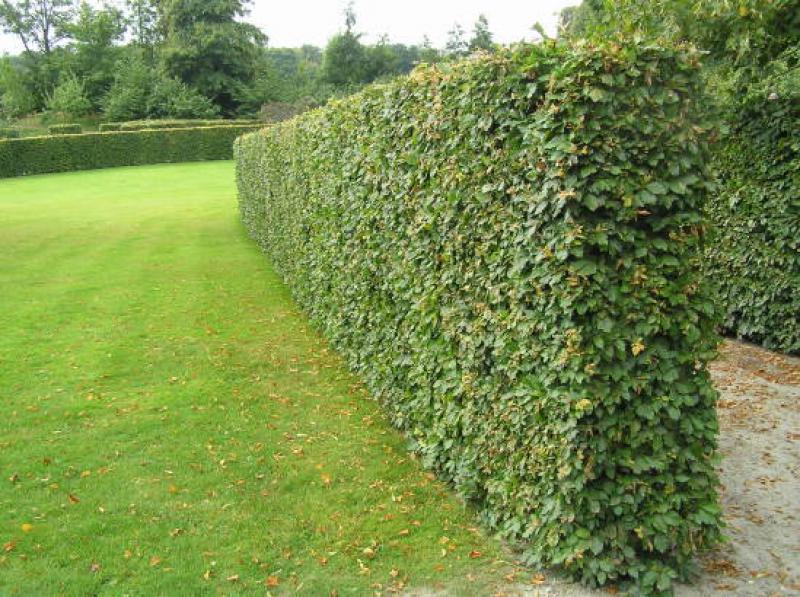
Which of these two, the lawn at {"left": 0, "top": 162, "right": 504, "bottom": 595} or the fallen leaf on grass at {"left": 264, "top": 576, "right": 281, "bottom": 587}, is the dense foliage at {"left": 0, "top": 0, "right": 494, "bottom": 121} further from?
the fallen leaf on grass at {"left": 264, "top": 576, "right": 281, "bottom": 587}

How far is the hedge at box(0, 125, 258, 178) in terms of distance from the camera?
3919 centimetres

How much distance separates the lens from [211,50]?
199ft

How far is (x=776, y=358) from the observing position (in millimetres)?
8555

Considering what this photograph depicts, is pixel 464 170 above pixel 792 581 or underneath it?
above

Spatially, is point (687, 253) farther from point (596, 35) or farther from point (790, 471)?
point (790, 471)

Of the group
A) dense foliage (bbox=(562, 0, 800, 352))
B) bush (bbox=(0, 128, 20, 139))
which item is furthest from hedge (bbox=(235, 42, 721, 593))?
bush (bbox=(0, 128, 20, 139))

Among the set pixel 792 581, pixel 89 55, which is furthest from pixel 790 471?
pixel 89 55

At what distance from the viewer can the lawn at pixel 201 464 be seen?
14.2ft

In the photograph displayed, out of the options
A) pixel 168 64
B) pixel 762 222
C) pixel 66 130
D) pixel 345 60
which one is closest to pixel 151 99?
pixel 168 64

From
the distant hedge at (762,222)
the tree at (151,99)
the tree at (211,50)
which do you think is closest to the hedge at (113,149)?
the tree at (151,99)

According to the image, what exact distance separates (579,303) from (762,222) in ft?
20.2

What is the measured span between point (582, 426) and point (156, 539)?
298 cm

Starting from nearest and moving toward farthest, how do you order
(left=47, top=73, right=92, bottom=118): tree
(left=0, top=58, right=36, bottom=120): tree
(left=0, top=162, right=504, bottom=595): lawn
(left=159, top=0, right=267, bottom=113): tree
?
1. (left=0, top=162, right=504, bottom=595): lawn
2. (left=47, top=73, right=92, bottom=118): tree
3. (left=159, top=0, right=267, bottom=113): tree
4. (left=0, top=58, right=36, bottom=120): tree

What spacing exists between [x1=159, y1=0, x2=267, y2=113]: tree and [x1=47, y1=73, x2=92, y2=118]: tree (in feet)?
24.5
